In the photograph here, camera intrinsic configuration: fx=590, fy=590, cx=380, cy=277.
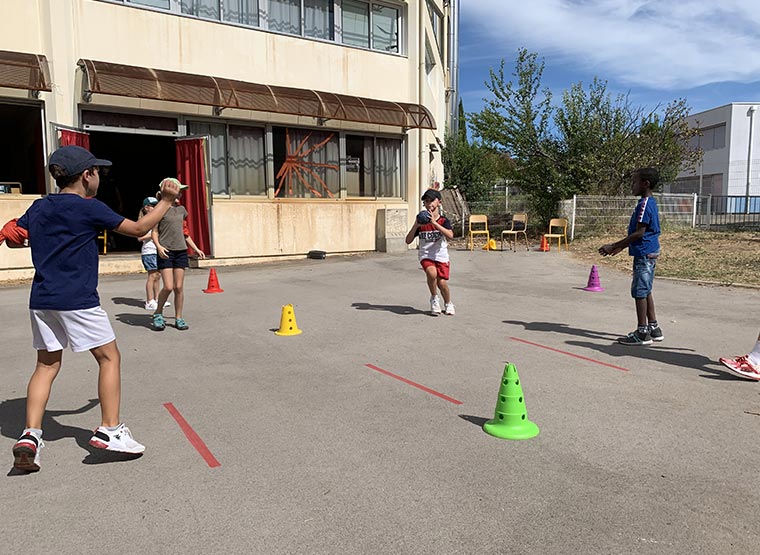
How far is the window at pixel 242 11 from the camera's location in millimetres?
15312

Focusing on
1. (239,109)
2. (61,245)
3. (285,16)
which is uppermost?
(285,16)

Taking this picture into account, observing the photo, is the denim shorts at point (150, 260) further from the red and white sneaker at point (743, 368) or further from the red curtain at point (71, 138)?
the red and white sneaker at point (743, 368)

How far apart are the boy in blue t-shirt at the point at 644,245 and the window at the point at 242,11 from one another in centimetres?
1216

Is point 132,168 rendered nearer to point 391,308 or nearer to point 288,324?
point 391,308

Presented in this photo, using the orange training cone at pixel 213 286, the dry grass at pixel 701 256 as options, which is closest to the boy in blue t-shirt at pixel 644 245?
the dry grass at pixel 701 256

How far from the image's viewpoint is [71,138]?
42.1ft

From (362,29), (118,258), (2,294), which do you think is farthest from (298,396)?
(362,29)

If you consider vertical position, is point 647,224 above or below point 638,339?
above

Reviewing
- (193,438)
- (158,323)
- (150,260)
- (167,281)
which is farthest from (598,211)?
(193,438)

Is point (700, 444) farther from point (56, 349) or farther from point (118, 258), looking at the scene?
point (118, 258)

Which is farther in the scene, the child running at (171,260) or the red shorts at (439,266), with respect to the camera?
the red shorts at (439,266)

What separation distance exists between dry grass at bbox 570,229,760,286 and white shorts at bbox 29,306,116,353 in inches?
460

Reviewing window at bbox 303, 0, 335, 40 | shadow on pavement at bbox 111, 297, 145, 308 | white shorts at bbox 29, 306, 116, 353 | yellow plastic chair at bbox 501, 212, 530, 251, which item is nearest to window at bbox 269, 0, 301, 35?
window at bbox 303, 0, 335, 40

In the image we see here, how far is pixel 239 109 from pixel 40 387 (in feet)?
40.6
